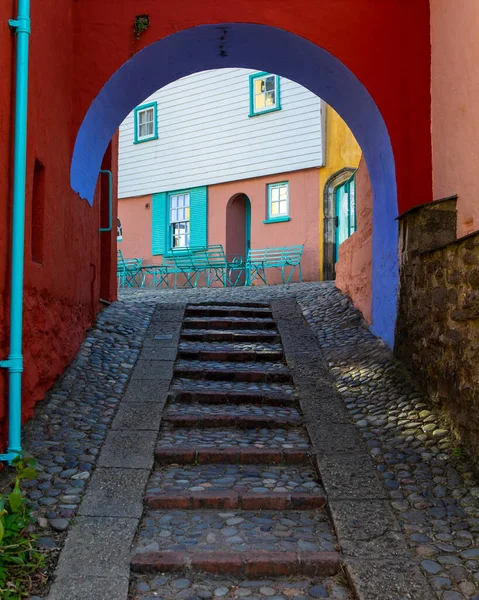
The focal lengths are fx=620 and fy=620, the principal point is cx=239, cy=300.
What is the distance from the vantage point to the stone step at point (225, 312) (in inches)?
287

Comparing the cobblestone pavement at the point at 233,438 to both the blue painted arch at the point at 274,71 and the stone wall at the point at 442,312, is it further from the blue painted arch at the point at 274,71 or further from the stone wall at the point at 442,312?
the blue painted arch at the point at 274,71

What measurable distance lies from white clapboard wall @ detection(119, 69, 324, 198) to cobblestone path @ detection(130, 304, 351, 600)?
896 cm

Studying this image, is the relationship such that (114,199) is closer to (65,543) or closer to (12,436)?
(12,436)

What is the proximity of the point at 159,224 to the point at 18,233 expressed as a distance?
12.4m

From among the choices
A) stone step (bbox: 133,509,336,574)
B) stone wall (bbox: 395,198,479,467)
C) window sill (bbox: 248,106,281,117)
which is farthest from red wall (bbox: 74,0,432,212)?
window sill (bbox: 248,106,281,117)

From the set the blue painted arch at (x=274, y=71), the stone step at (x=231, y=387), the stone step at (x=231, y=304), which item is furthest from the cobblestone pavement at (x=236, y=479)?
the stone step at (x=231, y=304)

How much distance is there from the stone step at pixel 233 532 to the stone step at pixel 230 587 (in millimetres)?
106

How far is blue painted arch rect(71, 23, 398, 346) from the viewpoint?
5281 mm

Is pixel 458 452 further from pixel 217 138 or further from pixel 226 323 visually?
pixel 217 138

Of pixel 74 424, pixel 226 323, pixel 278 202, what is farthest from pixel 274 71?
pixel 278 202

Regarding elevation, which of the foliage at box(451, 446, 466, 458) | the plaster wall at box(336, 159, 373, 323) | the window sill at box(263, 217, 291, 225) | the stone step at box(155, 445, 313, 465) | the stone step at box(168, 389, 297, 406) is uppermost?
the window sill at box(263, 217, 291, 225)

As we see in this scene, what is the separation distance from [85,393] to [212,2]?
3390 millimetres

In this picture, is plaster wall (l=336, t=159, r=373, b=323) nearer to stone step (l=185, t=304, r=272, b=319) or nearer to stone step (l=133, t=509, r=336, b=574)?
stone step (l=185, t=304, r=272, b=319)

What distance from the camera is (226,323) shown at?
6.85 meters
